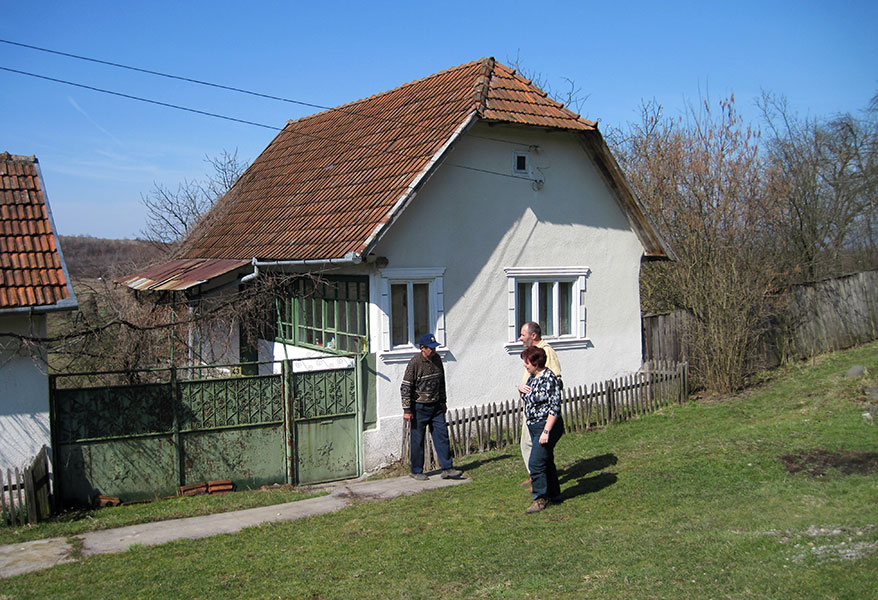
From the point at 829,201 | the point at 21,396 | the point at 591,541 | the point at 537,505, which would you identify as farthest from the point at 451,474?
the point at 829,201

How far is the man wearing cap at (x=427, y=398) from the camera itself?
9.88 metres

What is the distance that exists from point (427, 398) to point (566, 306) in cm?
503

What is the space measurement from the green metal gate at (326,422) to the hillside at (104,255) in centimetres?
930

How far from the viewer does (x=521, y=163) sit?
13.1m

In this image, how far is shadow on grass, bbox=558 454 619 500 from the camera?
8719 millimetres

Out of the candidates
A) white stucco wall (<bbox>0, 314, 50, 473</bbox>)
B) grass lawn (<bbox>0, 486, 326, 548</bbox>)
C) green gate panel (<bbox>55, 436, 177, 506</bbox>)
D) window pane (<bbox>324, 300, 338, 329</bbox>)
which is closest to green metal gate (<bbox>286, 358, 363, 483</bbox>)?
grass lawn (<bbox>0, 486, 326, 548</bbox>)

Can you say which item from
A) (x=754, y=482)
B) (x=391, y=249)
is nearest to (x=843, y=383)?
(x=754, y=482)

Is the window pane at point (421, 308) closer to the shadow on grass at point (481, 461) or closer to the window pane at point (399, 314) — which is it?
the window pane at point (399, 314)

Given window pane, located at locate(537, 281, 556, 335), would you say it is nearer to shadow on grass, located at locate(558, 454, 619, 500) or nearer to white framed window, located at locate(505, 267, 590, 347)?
white framed window, located at locate(505, 267, 590, 347)

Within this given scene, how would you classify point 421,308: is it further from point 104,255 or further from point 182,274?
point 104,255

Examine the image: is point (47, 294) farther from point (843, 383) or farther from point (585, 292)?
point (843, 383)

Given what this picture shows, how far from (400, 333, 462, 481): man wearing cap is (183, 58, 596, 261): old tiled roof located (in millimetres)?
1811

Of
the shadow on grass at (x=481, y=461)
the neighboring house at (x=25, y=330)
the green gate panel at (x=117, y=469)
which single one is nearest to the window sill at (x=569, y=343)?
the shadow on grass at (x=481, y=461)

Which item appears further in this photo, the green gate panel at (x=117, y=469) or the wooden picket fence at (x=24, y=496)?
the green gate panel at (x=117, y=469)
